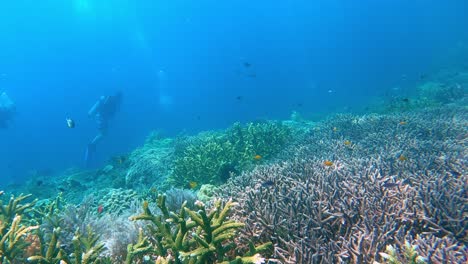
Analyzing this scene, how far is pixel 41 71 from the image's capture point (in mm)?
153000

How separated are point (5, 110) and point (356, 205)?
35341 millimetres

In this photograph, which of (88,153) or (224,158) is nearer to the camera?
(224,158)

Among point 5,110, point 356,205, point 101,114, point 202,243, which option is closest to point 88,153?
point 101,114

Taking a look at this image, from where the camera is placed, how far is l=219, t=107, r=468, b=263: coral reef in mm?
2818

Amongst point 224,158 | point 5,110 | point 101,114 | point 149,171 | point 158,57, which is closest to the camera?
point 224,158

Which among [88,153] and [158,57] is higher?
[158,57]

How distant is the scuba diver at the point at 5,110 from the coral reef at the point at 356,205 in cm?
3280

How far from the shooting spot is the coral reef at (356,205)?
2.82m

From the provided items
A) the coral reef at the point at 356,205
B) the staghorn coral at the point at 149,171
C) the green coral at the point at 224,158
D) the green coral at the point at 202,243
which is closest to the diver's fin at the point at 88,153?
the staghorn coral at the point at 149,171

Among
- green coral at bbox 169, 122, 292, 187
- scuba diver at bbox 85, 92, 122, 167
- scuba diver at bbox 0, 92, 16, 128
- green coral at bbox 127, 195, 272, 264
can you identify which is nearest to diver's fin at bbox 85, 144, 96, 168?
scuba diver at bbox 85, 92, 122, 167

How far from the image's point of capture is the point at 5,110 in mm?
27297

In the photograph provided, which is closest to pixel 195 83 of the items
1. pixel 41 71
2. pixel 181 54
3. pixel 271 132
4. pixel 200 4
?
pixel 200 4

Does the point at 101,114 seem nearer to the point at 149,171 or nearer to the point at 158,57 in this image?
the point at 149,171

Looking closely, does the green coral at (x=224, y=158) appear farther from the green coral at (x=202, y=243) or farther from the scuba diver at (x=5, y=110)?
the scuba diver at (x=5, y=110)
